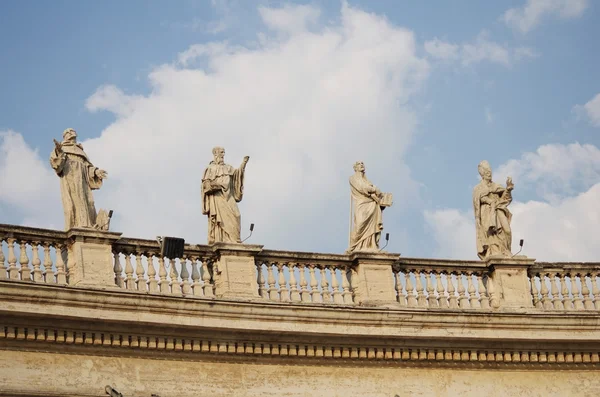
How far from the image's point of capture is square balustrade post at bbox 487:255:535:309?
2944cm

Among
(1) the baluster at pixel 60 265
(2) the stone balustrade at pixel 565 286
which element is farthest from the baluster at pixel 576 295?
(1) the baluster at pixel 60 265

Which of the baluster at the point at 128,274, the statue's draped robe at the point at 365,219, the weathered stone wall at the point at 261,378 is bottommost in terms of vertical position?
the weathered stone wall at the point at 261,378

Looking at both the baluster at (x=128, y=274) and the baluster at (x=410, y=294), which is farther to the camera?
the baluster at (x=410, y=294)

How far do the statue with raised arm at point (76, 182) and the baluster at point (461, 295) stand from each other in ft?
24.1

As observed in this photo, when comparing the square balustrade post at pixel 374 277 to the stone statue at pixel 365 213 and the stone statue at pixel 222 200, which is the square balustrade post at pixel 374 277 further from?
the stone statue at pixel 222 200

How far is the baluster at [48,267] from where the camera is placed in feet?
83.9

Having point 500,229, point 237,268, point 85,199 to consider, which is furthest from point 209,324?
point 500,229

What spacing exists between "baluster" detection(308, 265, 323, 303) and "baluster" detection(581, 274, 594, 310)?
5.79 metres

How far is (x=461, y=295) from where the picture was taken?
2919 centimetres

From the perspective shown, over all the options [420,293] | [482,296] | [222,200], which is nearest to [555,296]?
[482,296]

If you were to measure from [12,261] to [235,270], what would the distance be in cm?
427

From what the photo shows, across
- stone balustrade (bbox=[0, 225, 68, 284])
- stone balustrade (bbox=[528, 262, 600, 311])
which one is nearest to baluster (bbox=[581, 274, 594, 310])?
stone balustrade (bbox=[528, 262, 600, 311])

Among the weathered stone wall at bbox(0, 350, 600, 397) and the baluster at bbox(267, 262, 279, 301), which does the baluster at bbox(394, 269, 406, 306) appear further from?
the baluster at bbox(267, 262, 279, 301)

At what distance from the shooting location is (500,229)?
99.2ft
